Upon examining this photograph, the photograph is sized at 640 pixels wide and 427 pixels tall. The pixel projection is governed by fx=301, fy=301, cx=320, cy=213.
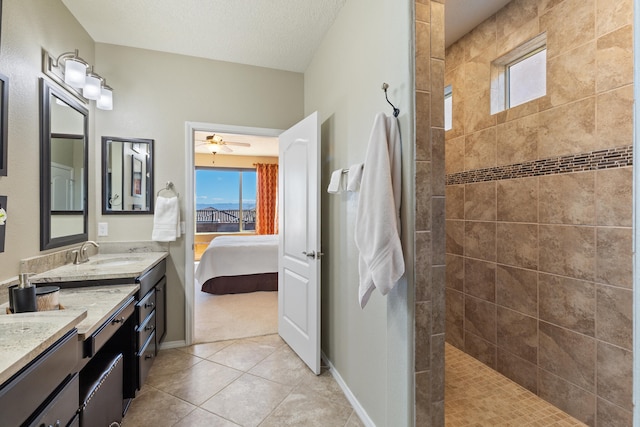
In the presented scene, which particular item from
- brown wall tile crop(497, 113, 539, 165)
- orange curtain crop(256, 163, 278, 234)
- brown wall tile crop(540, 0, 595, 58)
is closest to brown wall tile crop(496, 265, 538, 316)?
brown wall tile crop(497, 113, 539, 165)

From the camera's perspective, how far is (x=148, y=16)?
2.29 metres

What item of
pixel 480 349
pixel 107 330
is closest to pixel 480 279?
pixel 480 349

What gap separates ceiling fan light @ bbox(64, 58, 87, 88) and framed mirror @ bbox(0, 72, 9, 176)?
53cm

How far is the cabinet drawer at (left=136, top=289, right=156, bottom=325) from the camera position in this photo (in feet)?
6.49

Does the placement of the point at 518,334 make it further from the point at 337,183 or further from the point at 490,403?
the point at 337,183

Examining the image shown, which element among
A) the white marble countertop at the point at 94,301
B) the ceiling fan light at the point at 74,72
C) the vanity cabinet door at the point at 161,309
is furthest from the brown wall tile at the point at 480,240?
the ceiling fan light at the point at 74,72

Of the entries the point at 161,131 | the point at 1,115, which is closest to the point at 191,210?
the point at 161,131

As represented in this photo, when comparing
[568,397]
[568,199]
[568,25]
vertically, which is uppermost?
[568,25]

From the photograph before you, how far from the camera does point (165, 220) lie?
273cm

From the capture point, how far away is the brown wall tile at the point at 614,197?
1590 millimetres

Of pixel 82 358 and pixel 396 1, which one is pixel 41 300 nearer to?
pixel 82 358

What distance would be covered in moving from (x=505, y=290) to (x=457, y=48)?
210 cm

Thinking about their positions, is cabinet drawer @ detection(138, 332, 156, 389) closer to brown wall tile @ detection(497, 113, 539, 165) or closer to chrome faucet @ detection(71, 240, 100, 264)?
chrome faucet @ detection(71, 240, 100, 264)

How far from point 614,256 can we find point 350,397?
1774 millimetres
